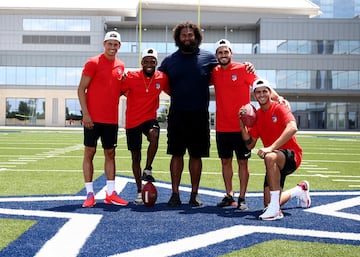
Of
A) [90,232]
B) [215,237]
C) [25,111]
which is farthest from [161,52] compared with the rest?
[215,237]

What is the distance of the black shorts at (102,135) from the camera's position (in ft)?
16.1

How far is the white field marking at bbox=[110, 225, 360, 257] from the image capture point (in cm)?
304

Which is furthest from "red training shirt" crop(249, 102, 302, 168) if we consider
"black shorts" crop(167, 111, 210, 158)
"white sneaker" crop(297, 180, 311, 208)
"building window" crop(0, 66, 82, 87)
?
"building window" crop(0, 66, 82, 87)

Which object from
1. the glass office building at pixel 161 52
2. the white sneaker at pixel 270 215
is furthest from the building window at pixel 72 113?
the white sneaker at pixel 270 215

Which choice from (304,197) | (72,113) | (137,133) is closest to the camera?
(304,197)

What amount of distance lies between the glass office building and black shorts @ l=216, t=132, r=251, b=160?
32.1 meters

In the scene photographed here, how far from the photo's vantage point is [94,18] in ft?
150

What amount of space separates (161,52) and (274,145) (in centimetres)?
3982

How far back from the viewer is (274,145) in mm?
4242

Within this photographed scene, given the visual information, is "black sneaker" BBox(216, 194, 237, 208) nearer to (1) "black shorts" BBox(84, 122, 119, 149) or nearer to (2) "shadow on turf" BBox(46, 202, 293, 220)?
(2) "shadow on turf" BBox(46, 202, 293, 220)

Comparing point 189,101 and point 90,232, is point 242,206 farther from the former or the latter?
point 90,232

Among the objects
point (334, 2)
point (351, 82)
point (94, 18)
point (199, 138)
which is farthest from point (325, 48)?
point (334, 2)

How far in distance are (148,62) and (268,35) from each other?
38456mm

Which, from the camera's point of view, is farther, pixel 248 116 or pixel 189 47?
pixel 189 47
